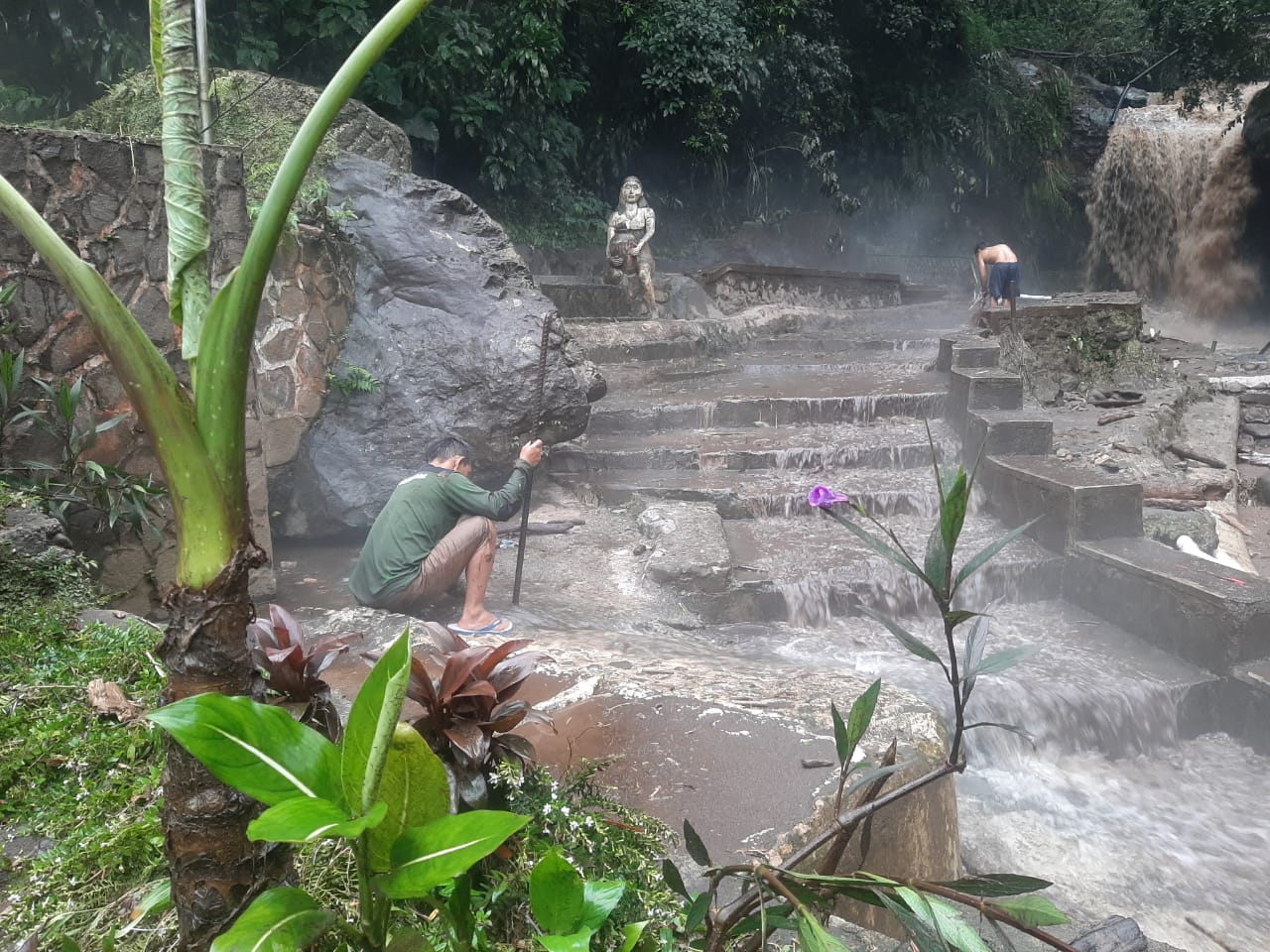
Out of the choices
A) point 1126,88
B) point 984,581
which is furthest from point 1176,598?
point 1126,88

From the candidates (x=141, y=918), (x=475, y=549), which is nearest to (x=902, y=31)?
(x=475, y=549)

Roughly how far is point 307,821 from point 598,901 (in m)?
0.47

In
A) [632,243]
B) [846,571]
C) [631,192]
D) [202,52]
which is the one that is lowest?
[846,571]

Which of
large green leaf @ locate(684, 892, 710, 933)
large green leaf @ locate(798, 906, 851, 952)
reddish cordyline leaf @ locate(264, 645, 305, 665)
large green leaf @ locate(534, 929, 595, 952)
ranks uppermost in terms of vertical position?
reddish cordyline leaf @ locate(264, 645, 305, 665)

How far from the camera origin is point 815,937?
1132mm

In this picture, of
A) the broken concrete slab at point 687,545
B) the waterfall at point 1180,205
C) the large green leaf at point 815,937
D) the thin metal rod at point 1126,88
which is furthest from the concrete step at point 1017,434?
the thin metal rod at point 1126,88

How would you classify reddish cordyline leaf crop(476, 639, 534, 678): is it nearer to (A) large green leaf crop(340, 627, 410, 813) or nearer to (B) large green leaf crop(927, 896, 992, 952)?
(A) large green leaf crop(340, 627, 410, 813)

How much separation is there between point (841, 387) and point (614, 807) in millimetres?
8205

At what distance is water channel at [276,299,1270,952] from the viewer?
414cm

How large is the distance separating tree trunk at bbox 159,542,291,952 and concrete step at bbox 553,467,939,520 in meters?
6.07

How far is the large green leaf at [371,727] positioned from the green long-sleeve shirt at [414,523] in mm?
3628

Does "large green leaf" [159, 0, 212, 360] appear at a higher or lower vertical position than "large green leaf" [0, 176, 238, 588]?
higher

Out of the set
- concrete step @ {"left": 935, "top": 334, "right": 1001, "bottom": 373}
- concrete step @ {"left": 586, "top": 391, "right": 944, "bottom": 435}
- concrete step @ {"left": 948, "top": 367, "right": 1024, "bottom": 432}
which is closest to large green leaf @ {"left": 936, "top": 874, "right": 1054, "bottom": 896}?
concrete step @ {"left": 948, "top": 367, "right": 1024, "bottom": 432}

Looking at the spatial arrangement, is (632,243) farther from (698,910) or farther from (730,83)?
(698,910)
